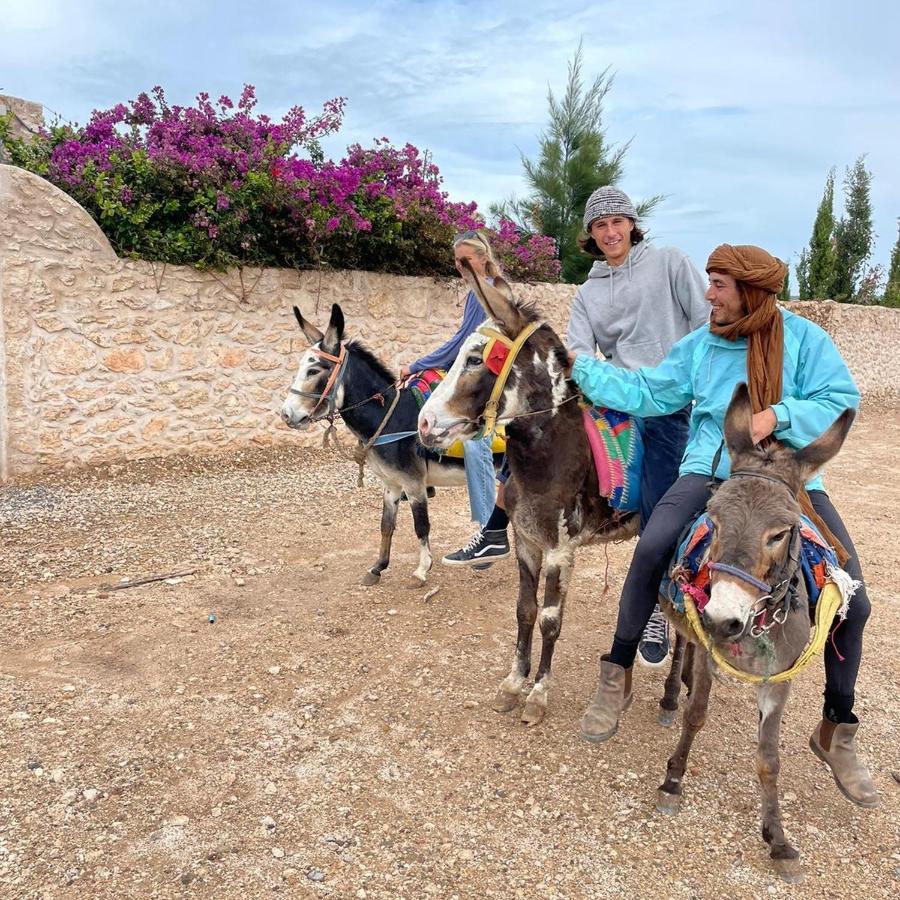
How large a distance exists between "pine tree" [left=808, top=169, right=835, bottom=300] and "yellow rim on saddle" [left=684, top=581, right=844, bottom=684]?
88.0ft

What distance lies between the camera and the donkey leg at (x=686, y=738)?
2.62 m

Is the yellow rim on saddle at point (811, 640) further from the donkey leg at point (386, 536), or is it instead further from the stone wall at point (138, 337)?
the stone wall at point (138, 337)

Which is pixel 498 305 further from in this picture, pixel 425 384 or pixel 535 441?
pixel 425 384

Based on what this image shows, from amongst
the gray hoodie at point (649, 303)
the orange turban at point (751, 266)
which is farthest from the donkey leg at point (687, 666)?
the orange turban at point (751, 266)

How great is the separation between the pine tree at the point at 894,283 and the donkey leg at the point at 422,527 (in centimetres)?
2440

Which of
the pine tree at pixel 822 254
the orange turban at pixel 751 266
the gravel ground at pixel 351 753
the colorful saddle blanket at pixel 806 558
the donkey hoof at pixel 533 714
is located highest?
the pine tree at pixel 822 254

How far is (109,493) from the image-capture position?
6918mm

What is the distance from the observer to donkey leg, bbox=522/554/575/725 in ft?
10.4

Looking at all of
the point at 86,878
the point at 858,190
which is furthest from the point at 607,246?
the point at 858,190

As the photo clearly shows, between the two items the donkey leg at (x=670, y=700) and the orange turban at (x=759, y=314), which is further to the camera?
the donkey leg at (x=670, y=700)

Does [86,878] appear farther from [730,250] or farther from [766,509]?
[730,250]

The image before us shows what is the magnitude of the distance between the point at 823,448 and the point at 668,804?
1544mm

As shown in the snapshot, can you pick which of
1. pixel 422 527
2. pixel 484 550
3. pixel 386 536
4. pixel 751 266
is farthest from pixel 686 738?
pixel 386 536

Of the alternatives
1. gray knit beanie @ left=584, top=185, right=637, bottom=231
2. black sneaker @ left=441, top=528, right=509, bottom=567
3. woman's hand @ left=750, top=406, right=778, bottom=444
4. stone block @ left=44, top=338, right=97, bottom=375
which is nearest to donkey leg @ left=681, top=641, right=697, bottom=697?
woman's hand @ left=750, top=406, right=778, bottom=444
